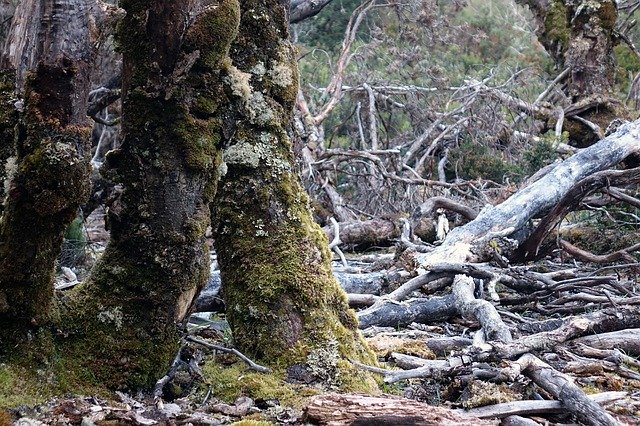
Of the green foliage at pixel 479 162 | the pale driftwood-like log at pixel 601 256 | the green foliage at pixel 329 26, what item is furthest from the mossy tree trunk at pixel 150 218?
the green foliage at pixel 329 26

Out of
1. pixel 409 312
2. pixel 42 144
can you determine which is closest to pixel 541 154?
pixel 409 312

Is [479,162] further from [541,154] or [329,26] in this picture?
[329,26]

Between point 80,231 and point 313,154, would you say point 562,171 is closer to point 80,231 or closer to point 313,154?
point 313,154

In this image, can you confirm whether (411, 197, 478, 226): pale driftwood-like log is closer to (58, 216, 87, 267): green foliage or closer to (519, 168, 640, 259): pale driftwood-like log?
(519, 168, 640, 259): pale driftwood-like log

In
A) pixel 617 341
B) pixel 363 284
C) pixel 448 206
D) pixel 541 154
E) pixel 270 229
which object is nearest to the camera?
pixel 270 229

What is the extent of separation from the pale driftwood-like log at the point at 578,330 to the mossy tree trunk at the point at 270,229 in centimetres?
61

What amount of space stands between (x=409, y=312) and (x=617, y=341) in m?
1.23

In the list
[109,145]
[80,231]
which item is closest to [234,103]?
[80,231]

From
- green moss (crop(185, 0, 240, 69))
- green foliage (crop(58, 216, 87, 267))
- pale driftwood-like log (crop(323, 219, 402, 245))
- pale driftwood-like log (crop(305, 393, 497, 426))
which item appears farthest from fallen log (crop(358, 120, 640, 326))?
green foliage (crop(58, 216, 87, 267))

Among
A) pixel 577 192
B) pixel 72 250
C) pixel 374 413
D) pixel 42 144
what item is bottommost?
pixel 374 413

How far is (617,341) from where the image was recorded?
4.02 m

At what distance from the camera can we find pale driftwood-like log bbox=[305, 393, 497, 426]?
2.38m

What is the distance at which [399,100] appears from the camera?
11.7 metres

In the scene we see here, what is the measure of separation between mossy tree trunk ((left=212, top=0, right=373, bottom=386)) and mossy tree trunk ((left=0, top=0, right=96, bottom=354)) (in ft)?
2.33
